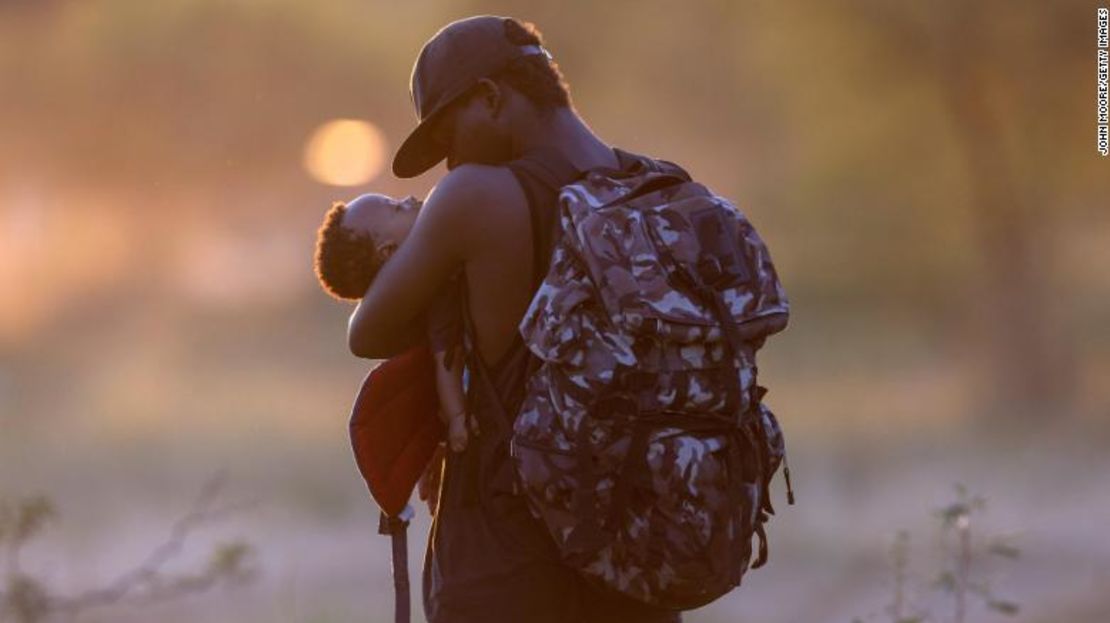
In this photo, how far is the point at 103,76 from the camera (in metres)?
14.1

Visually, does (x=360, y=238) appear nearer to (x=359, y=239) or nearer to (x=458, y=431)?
(x=359, y=239)

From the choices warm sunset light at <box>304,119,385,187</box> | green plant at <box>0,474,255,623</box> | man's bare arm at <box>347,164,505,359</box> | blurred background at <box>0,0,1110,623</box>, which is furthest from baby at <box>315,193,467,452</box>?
warm sunset light at <box>304,119,385,187</box>

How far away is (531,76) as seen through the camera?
2.67 m

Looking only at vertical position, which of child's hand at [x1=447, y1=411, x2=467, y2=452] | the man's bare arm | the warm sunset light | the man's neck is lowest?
child's hand at [x1=447, y1=411, x2=467, y2=452]

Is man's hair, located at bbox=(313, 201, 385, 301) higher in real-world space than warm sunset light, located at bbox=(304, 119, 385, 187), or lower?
lower

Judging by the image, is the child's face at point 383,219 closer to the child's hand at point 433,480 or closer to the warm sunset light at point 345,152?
the child's hand at point 433,480

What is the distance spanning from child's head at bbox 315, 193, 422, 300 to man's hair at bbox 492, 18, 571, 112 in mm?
285

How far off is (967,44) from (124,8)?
6621 millimetres

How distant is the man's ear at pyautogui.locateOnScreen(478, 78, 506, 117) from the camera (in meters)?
2.63

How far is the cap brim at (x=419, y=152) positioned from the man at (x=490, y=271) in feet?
0.04

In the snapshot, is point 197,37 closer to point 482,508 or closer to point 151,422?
point 151,422

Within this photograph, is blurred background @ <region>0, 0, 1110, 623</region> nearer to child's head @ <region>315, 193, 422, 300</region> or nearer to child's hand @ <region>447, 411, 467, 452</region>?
child's head @ <region>315, 193, 422, 300</region>

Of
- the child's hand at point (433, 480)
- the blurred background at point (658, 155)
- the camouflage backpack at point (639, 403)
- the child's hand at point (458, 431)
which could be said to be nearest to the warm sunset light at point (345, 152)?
the blurred background at point (658, 155)

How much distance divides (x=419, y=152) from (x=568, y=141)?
0.24 meters
